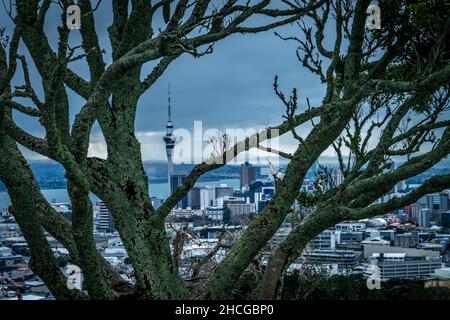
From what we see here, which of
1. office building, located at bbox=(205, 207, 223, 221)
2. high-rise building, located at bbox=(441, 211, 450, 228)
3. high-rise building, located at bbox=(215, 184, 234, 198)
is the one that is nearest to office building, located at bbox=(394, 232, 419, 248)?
high-rise building, located at bbox=(441, 211, 450, 228)

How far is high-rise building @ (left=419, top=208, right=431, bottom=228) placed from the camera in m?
11.3

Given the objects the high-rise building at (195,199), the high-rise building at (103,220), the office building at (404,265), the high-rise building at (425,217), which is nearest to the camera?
the high-rise building at (103,220)

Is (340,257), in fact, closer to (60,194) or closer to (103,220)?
(103,220)

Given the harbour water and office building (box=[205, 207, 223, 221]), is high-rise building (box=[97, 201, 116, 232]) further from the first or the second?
office building (box=[205, 207, 223, 221])

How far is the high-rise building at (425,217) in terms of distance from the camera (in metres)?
11.3

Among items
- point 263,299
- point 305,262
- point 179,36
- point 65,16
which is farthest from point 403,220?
point 65,16

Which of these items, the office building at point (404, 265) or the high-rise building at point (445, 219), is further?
the office building at point (404, 265)

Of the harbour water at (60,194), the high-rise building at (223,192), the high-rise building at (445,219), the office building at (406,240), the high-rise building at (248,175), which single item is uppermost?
the high-rise building at (248,175)

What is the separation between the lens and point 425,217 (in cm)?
1140

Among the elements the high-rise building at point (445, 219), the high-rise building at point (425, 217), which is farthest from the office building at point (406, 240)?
the high-rise building at point (445, 219)

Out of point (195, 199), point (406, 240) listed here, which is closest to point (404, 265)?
point (406, 240)

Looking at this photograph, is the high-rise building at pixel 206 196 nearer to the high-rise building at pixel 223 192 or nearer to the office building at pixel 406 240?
the high-rise building at pixel 223 192

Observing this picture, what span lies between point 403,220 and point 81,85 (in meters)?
8.16

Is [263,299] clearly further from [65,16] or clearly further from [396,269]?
[396,269]
